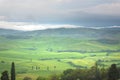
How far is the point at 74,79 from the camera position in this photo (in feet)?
538

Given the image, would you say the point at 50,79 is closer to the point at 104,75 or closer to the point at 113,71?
the point at 104,75

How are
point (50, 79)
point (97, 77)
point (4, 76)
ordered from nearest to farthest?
point (4, 76), point (97, 77), point (50, 79)

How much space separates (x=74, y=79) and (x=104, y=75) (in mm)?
18067

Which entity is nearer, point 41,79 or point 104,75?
point 104,75

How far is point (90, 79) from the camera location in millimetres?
156750

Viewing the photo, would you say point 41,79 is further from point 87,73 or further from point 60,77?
point 87,73

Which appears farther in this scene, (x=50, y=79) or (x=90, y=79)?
(x=50, y=79)

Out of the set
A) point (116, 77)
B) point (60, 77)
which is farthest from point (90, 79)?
point (116, 77)

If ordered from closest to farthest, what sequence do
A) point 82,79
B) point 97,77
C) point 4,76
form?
1. point 4,76
2. point 97,77
3. point 82,79

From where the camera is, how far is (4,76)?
114250 mm

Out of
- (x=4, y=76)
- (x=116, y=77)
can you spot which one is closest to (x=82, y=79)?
(x=116, y=77)

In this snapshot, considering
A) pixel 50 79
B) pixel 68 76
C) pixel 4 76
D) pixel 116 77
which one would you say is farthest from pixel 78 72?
pixel 4 76

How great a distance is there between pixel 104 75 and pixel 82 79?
526 inches

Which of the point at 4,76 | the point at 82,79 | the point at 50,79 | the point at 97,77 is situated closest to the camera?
the point at 4,76
